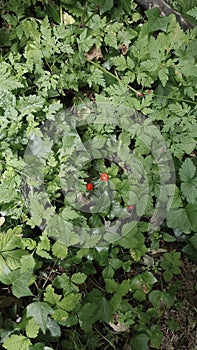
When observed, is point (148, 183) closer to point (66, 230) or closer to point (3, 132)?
point (66, 230)

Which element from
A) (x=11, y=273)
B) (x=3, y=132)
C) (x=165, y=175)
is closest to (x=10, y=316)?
(x=11, y=273)

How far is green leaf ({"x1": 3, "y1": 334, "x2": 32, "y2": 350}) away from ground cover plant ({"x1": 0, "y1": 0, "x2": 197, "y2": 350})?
0.09m

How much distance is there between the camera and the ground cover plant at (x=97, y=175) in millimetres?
2395

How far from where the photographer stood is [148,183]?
8.86 feet

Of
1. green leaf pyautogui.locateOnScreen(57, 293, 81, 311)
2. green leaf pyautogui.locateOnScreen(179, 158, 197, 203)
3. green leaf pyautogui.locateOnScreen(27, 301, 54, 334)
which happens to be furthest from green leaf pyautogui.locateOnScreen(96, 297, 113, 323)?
green leaf pyautogui.locateOnScreen(179, 158, 197, 203)

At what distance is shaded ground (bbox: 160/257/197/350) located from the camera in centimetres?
267

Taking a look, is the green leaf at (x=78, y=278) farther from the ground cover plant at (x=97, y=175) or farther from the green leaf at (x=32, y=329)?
the green leaf at (x=32, y=329)

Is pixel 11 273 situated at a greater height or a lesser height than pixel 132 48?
lesser

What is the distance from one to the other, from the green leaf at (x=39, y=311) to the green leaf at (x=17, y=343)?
0.35ft

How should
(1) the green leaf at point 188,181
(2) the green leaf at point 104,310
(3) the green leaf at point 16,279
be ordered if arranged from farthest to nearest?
(1) the green leaf at point 188,181, (2) the green leaf at point 104,310, (3) the green leaf at point 16,279

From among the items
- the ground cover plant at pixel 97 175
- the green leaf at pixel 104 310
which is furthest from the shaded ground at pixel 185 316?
the green leaf at pixel 104 310

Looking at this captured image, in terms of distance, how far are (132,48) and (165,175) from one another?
808 mm

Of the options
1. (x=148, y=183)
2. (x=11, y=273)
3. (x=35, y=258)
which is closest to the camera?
(x=11, y=273)

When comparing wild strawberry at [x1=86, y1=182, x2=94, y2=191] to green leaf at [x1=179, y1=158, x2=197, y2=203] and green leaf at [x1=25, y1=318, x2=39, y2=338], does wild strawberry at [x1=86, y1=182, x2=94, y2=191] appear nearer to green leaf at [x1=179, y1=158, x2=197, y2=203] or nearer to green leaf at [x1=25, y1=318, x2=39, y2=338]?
green leaf at [x1=179, y1=158, x2=197, y2=203]
